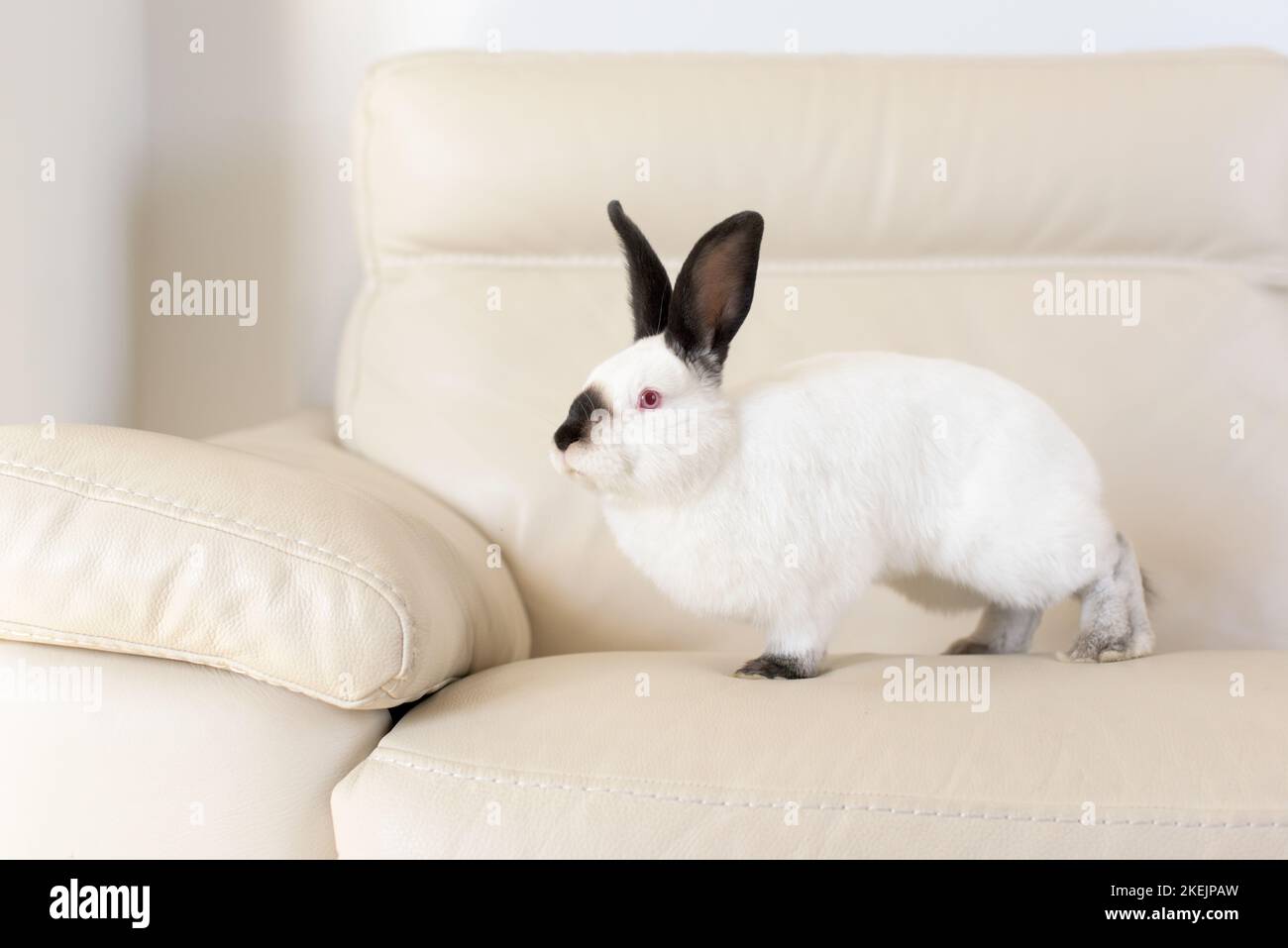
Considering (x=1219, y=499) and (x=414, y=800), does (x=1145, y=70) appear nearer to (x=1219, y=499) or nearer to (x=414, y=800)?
(x=1219, y=499)

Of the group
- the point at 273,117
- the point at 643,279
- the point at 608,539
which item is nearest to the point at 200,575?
the point at 643,279

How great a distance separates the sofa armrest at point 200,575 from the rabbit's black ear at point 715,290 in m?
0.27

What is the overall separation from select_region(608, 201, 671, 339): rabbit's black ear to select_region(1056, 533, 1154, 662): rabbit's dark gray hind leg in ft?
1.41

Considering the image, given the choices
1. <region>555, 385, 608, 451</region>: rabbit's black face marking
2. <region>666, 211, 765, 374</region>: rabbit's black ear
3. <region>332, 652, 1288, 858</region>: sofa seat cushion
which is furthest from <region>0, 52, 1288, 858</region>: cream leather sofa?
<region>666, 211, 765, 374</region>: rabbit's black ear

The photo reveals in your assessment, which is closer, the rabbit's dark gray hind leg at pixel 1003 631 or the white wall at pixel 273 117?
the rabbit's dark gray hind leg at pixel 1003 631

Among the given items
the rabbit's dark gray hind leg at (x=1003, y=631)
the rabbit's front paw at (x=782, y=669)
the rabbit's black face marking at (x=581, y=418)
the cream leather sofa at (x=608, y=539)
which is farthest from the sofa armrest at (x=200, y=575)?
the rabbit's dark gray hind leg at (x=1003, y=631)

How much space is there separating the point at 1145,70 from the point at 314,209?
118 cm

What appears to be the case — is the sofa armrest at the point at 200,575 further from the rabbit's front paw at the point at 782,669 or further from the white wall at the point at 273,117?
the white wall at the point at 273,117

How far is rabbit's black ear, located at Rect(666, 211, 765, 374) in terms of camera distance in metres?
0.88

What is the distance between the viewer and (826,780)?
77 cm

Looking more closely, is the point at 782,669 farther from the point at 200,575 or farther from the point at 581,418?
the point at 200,575

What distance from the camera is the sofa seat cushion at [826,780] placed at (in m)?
0.75

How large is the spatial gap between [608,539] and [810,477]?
1.54ft

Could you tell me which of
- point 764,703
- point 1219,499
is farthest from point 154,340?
point 1219,499
